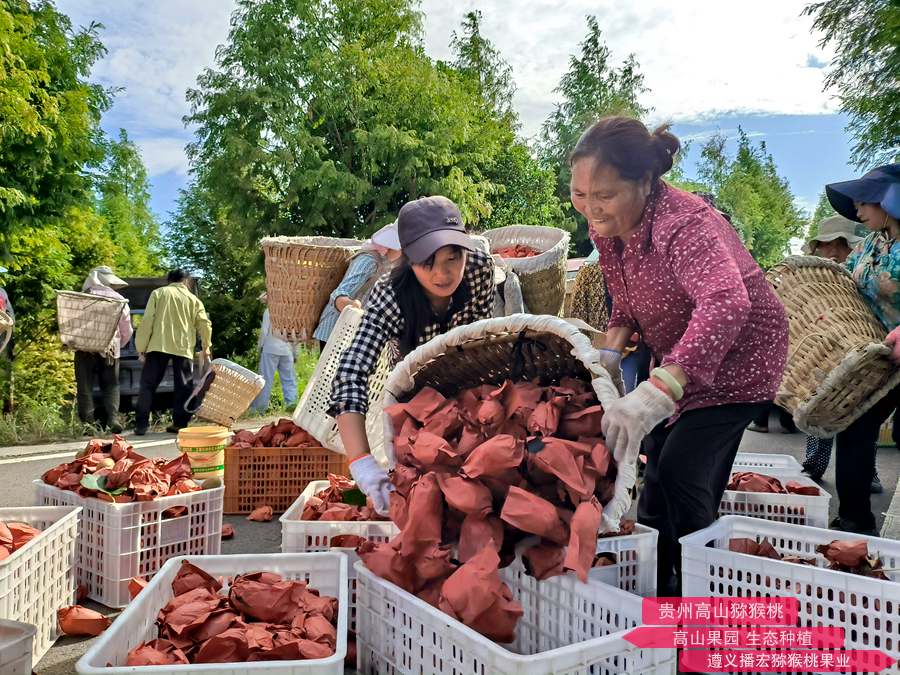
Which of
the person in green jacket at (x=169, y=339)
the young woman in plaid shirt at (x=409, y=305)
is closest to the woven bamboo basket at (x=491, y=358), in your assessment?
the young woman in plaid shirt at (x=409, y=305)

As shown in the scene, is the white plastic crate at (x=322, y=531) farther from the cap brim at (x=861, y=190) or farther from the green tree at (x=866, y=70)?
the green tree at (x=866, y=70)

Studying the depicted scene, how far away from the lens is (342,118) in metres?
21.5

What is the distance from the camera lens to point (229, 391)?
5957 mm

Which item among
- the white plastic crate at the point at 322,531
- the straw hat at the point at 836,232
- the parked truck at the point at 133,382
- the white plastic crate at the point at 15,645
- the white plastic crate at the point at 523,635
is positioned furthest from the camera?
the parked truck at the point at 133,382

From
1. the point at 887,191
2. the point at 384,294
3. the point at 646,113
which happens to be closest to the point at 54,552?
the point at 384,294

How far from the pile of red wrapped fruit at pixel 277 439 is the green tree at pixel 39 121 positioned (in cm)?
708

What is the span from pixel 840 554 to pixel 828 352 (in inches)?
51.7

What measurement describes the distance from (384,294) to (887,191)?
2553 millimetres

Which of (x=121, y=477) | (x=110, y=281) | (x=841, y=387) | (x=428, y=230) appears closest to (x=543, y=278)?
(x=841, y=387)

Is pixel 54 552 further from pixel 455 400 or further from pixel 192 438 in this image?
pixel 192 438

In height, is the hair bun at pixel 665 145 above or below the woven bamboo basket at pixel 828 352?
above

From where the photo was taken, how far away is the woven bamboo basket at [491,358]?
2.04m

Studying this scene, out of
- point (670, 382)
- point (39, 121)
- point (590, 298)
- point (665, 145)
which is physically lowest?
point (670, 382)

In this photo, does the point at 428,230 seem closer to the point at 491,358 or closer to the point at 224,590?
the point at 491,358
